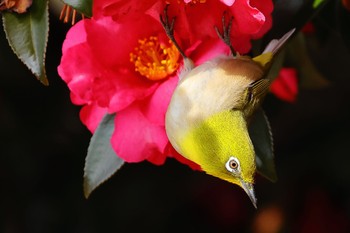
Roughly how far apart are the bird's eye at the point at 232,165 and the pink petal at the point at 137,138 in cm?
8

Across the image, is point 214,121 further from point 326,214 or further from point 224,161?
point 326,214

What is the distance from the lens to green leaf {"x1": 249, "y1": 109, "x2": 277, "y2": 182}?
947 mm

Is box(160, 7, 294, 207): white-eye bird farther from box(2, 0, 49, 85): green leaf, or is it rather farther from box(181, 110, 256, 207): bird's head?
box(2, 0, 49, 85): green leaf

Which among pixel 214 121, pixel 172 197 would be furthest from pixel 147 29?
pixel 172 197

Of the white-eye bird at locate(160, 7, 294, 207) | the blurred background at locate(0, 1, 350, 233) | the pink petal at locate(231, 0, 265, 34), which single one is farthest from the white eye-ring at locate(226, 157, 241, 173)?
the blurred background at locate(0, 1, 350, 233)

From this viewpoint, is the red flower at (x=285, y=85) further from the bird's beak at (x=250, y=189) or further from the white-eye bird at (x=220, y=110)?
the bird's beak at (x=250, y=189)

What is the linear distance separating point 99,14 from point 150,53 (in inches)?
5.2

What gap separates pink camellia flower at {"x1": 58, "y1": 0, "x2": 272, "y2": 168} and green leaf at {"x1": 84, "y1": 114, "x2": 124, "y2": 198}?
36mm

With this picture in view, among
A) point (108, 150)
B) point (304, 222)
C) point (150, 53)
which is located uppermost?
point (150, 53)

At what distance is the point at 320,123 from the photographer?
1.83 metres

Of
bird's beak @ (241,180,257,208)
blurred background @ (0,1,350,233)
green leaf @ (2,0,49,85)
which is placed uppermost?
green leaf @ (2,0,49,85)

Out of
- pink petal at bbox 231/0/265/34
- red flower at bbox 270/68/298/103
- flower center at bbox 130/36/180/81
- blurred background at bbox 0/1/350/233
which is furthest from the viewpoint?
blurred background at bbox 0/1/350/233

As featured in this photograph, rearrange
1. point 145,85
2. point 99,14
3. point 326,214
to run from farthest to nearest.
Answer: point 326,214 → point 145,85 → point 99,14

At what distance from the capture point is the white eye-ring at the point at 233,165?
85cm
